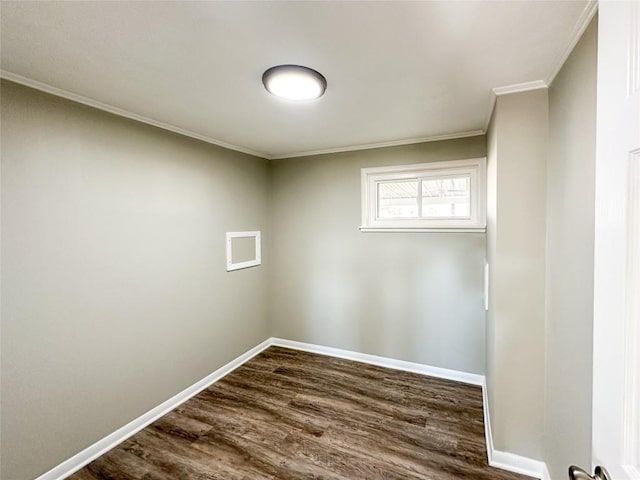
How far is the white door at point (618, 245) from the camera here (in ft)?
1.83

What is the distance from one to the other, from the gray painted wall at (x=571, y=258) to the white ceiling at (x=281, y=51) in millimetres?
220

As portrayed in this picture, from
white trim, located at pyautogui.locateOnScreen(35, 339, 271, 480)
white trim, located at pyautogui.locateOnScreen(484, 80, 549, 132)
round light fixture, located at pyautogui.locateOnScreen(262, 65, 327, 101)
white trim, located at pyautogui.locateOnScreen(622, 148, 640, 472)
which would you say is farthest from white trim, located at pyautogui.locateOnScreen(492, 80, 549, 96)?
white trim, located at pyautogui.locateOnScreen(35, 339, 271, 480)

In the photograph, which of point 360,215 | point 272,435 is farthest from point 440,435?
point 360,215

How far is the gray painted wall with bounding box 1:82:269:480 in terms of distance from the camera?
5.44 ft

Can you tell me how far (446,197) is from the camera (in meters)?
2.97

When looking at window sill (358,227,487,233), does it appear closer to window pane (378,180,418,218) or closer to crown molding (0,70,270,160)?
window pane (378,180,418,218)

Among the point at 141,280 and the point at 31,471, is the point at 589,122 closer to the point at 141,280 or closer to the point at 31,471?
the point at 141,280

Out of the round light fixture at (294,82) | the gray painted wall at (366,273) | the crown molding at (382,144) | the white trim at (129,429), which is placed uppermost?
the crown molding at (382,144)

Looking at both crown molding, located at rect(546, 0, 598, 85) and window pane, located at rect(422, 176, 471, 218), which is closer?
crown molding, located at rect(546, 0, 598, 85)

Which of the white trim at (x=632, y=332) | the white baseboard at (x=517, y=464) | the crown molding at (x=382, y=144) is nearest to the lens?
the white trim at (x=632, y=332)

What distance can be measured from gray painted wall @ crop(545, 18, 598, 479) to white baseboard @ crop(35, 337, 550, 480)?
0.22 m

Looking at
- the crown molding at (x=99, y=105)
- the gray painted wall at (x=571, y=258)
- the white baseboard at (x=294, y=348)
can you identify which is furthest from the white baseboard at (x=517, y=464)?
the crown molding at (x=99, y=105)

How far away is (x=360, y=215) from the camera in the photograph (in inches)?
129

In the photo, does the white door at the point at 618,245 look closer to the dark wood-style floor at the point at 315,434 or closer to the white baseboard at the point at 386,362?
the dark wood-style floor at the point at 315,434
